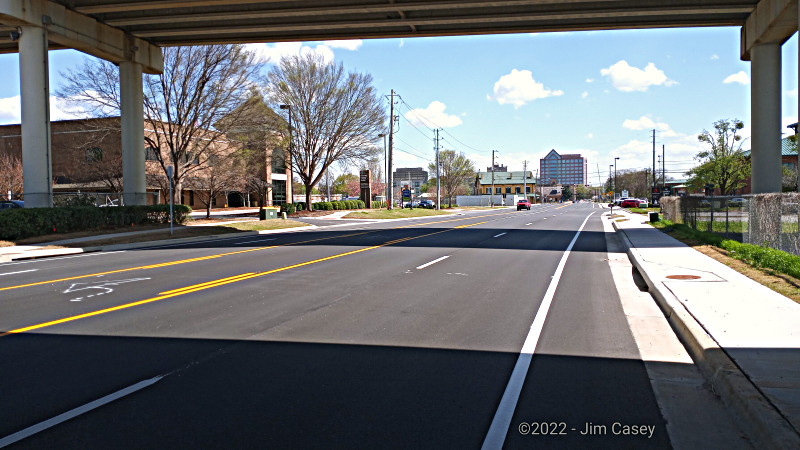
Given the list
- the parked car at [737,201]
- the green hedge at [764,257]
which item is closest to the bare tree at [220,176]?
the parked car at [737,201]

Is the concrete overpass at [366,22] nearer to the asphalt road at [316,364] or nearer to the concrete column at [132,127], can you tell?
the concrete column at [132,127]

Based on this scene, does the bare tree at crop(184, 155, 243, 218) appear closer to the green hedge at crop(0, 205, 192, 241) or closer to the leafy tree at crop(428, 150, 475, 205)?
the green hedge at crop(0, 205, 192, 241)

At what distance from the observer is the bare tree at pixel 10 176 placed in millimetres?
42787

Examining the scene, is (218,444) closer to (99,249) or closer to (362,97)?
(99,249)

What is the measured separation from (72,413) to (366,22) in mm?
25451

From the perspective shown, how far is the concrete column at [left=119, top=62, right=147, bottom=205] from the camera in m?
30.1

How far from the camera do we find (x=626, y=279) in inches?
477

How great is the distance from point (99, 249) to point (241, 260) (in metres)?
8.16

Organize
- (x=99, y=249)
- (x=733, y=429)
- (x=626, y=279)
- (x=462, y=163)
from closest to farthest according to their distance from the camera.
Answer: (x=733, y=429) → (x=626, y=279) → (x=99, y=249) → (x=462, y=163)

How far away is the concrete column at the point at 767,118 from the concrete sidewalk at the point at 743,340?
1619cm

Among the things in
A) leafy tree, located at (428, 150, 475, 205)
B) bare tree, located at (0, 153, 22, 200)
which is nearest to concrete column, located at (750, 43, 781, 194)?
bare tree, located at (0, 153, 22, 200)

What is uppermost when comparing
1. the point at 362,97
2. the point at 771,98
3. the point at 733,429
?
the point at 362,97

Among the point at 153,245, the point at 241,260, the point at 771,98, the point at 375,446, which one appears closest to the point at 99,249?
the point at 153,245

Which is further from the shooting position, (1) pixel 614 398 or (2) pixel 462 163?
(2) pixel 462 163
